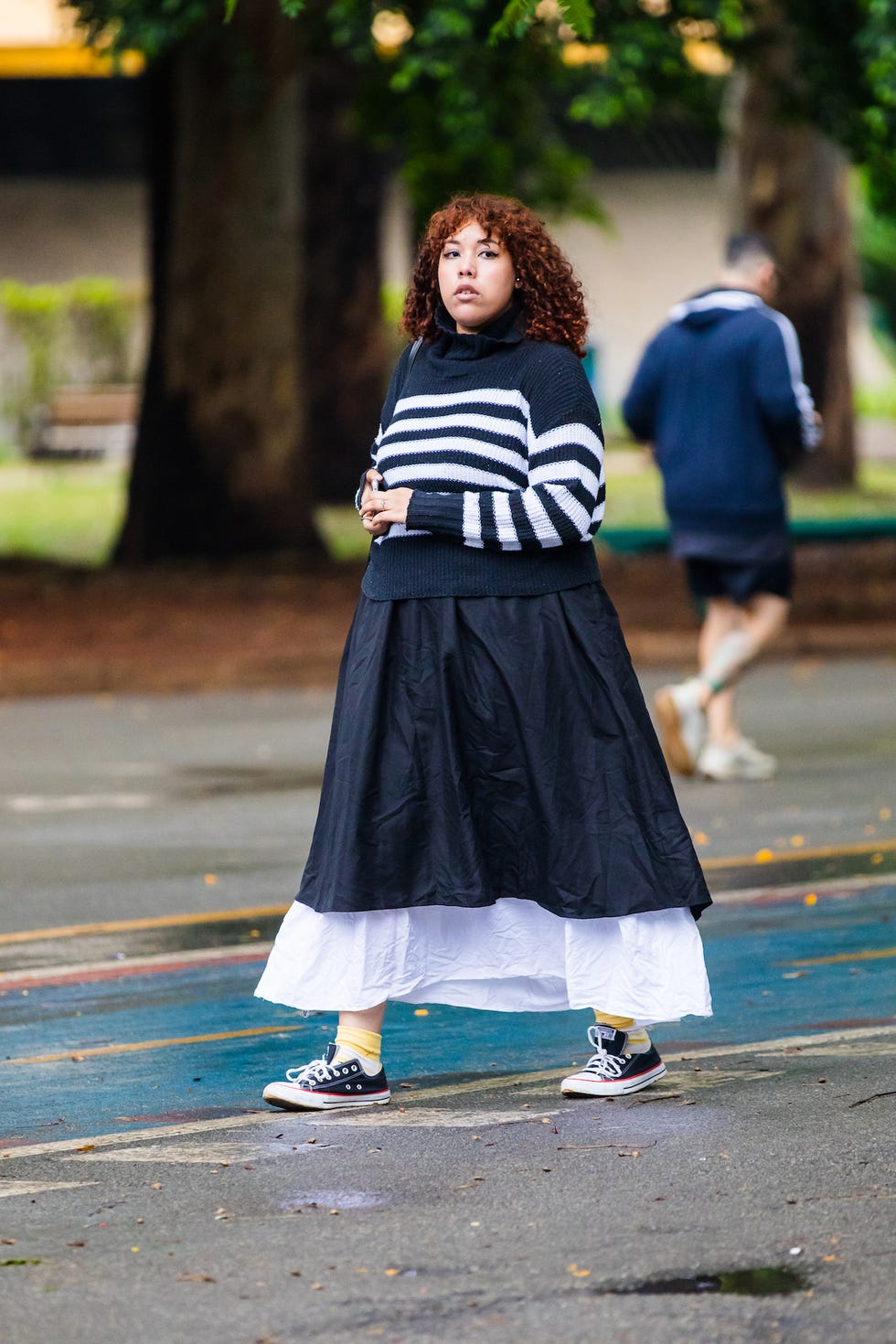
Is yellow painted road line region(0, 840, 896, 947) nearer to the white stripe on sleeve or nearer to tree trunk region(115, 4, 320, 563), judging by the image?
the white stripe on sleeve

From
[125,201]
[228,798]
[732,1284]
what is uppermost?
[125,201]

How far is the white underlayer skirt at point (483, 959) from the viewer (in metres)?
5.36

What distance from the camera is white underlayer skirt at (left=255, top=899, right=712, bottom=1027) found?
17.6ft

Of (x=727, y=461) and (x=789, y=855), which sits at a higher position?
(x=727, y=461)

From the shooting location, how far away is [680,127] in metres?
40.5

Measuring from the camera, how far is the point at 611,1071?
215 inches

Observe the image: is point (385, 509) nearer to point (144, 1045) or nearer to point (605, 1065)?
point (605, 1065)

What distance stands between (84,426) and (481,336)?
32105mm

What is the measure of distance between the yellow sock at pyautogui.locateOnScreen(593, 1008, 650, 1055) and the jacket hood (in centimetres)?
535

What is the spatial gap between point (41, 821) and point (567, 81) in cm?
1210

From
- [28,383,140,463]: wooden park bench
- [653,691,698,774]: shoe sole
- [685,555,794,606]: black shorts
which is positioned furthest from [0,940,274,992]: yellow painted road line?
[28,383,140,463]: wooden park bench

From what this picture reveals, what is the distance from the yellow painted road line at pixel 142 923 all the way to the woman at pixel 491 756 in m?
2.16

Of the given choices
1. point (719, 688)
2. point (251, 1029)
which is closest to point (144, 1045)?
point (251, 1029)

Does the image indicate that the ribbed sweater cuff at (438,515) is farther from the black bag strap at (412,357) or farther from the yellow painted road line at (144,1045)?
the yellow painted road line at (144,1045)
